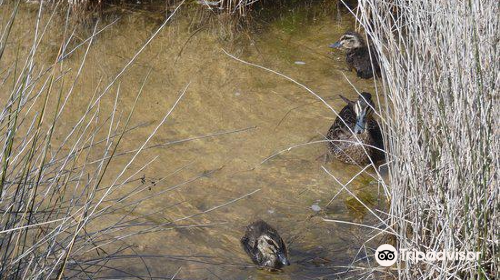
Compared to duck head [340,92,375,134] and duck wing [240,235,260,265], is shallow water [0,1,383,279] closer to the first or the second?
duck wing [240,235,260,265]

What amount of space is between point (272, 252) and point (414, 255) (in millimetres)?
940

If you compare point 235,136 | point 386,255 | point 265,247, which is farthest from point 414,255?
point 235,136

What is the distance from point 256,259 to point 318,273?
39 cm

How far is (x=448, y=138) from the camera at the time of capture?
4047 millimetres

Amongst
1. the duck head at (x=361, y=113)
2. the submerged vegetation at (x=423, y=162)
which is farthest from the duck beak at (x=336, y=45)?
the submerged vegetation at (x=423, y=162)

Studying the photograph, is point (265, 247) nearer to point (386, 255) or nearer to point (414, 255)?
point (386, 255)

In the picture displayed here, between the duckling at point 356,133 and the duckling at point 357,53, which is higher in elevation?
the duckling at point 357,53

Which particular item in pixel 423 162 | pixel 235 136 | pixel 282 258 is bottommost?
pixel 282 258

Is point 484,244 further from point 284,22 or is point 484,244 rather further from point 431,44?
point 284,22

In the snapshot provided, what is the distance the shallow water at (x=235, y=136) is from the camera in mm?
4969

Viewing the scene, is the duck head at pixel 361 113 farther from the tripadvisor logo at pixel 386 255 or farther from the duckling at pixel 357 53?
the tripadvisor logo at pixel 386 255

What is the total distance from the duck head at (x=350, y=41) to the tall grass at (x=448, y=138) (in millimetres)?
2827

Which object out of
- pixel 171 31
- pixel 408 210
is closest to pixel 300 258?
pixel 408 210

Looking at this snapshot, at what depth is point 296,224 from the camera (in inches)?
208
